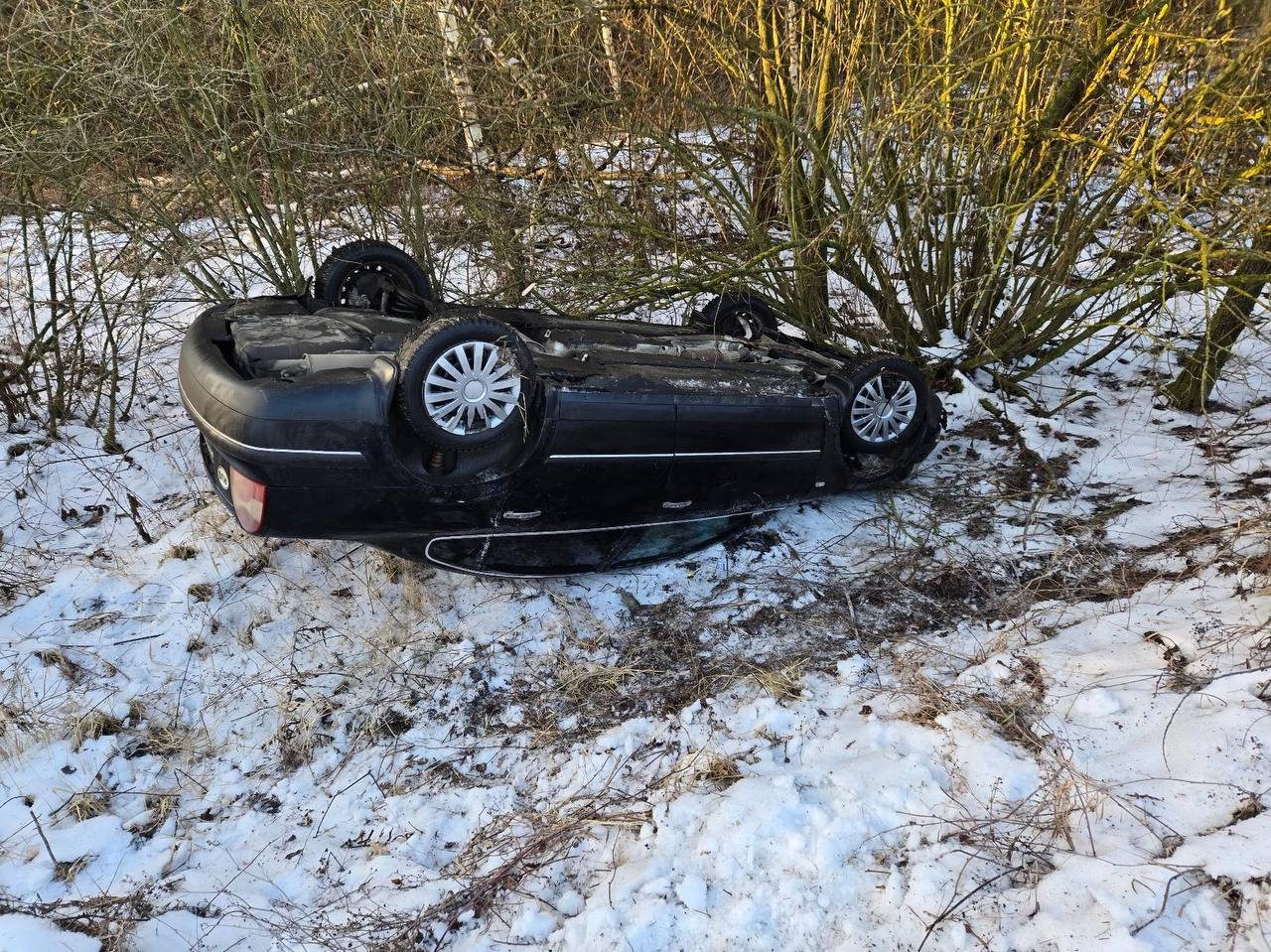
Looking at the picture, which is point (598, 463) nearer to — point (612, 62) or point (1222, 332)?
point (612, 62)

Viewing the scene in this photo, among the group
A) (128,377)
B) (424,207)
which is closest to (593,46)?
(424,207)

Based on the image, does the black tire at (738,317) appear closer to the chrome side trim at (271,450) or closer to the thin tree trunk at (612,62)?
the thin tree trunk at (612,62)

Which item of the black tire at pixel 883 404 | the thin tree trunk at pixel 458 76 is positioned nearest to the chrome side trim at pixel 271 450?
the black tire at pixel 883 404

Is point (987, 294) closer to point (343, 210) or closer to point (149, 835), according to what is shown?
point (343, 210)

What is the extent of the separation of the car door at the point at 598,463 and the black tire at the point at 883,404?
1076mm

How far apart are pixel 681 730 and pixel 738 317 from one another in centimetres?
299

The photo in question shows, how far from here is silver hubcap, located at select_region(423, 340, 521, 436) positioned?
321cm

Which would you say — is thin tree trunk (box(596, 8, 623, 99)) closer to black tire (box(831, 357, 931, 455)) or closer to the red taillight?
black tire (box(831, 357, 931, 455))

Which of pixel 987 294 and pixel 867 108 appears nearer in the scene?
pixel 867 108

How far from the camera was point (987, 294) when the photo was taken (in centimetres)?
589

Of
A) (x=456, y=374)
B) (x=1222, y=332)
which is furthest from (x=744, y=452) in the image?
(x=1222, y=332)

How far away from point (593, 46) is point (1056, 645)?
535cm

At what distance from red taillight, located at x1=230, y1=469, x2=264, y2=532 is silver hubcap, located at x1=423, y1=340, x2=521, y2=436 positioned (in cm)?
70

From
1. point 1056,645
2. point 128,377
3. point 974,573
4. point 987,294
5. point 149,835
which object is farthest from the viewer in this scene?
point 128,377
